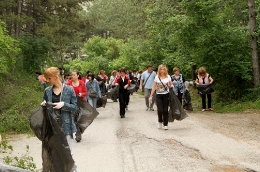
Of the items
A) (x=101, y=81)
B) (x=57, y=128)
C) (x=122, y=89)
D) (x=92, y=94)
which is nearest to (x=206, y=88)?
(x=122, y=89)

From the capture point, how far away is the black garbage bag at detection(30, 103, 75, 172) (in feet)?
18.8

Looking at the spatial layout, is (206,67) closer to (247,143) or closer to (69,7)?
(247,143)

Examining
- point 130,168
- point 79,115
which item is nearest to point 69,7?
point 79,115

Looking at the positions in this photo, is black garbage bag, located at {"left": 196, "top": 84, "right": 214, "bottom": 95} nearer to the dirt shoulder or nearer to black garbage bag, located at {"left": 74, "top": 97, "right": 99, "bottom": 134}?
the dirt shoulder

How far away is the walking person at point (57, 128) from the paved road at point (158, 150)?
0.86 metres

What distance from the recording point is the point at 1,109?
44.6 feet

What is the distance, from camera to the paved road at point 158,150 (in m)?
6.63

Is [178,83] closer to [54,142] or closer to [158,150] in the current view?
[158,150]

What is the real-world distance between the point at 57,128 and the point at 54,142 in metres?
0.22

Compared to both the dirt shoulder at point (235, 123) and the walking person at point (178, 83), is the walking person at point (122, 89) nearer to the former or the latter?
the walking person at point (178, 83)

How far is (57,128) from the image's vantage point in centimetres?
575

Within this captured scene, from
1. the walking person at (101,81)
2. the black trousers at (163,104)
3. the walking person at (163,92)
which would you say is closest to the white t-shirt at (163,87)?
the walking person at (163,92)

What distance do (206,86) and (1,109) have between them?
24.4 feet

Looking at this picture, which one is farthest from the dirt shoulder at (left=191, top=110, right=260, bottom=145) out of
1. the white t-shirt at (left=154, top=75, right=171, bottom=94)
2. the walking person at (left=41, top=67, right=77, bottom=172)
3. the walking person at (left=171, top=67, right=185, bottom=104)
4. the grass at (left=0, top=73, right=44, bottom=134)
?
the grass at (left=0, top=73, right=44, bottom=134)
